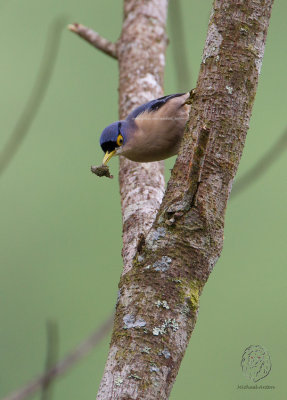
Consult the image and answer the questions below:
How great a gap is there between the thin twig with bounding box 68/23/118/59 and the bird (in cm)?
66

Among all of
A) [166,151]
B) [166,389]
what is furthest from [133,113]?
[166,389]

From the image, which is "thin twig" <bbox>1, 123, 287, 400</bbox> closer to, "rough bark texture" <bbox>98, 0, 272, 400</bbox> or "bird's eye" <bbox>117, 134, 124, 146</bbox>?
"rough bark texture" <bbox>98, 0, 272, 400</bbox>

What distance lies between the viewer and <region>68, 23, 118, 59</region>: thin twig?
360 centimetres

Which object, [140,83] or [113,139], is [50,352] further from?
[140,83]

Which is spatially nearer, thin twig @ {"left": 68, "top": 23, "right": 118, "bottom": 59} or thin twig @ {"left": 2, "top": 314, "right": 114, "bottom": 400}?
thin twig @ {"left": 2, "top": 314, "right": 114, "bottom": 400}

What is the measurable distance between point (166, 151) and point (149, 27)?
0.96 meters

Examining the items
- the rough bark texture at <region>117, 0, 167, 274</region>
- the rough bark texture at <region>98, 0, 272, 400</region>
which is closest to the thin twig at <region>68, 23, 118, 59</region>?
the rough bark texture at <region>117, 0, 167, 274</region>

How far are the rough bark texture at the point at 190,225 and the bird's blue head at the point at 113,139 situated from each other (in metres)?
1.39

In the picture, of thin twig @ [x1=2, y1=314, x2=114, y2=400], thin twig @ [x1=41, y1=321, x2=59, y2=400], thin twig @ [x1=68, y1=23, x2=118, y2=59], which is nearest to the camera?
thin twig @ [x1=41, y1=321, x2=59, y2=400]

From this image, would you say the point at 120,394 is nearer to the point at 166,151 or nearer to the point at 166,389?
the point at 166,389

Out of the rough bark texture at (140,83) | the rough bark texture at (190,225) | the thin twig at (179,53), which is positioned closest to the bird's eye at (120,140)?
the rough bark texture at (140,83)

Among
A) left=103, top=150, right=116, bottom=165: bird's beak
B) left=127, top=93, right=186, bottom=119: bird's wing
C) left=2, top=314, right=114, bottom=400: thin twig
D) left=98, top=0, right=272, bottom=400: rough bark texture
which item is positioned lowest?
left=2, top=314, right=114, bottom=400: thin twig

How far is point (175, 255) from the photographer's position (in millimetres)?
1508

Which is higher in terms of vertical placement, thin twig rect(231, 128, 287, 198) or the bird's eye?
the bird's eye
